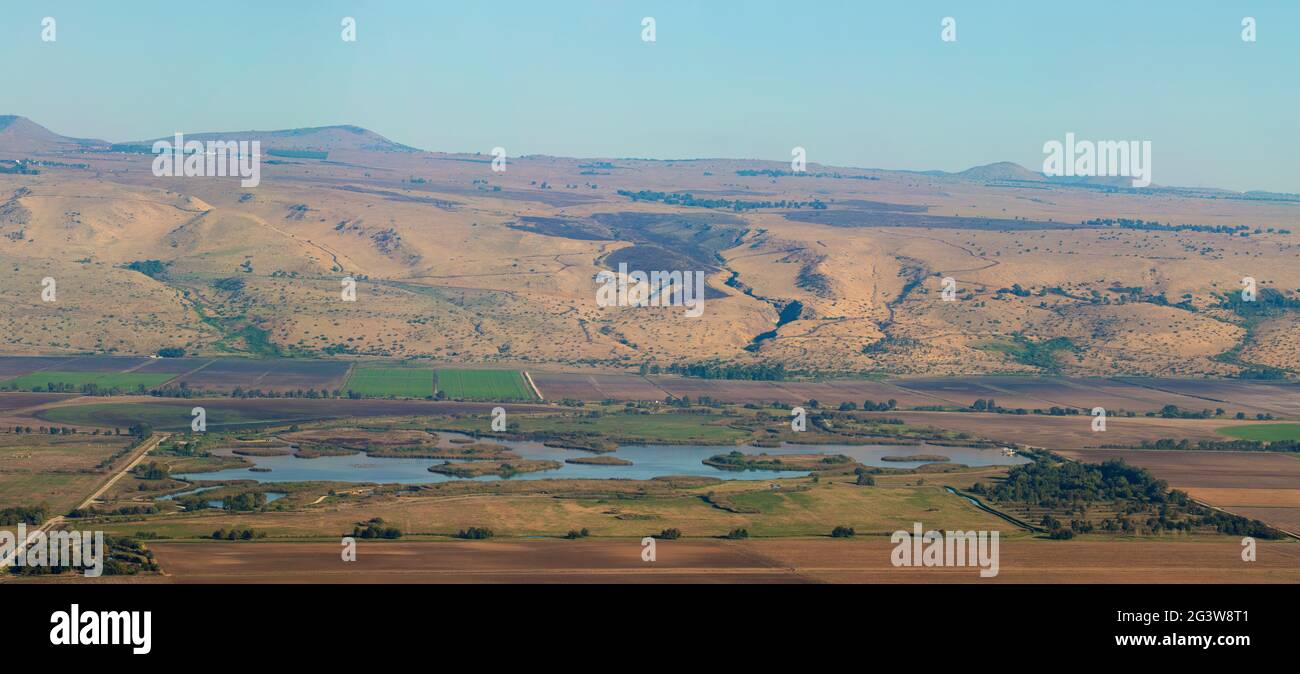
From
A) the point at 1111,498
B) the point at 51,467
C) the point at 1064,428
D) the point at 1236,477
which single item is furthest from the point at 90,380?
the point at 1236,477

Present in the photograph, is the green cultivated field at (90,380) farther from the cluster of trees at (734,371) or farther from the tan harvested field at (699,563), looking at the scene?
the tan harvested field at (699,563)

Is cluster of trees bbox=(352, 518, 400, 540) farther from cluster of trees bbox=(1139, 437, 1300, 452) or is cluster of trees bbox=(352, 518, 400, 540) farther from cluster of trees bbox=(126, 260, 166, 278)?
cluster of trees bbox=(126, 260, 166, 278)

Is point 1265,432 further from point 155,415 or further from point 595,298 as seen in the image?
point 595,298

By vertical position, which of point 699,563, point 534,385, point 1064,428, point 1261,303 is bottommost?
point 699,563

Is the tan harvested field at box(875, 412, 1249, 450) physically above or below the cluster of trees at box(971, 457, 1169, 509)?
above

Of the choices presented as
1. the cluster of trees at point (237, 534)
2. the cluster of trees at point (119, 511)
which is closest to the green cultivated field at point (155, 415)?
the cluster of trees at point (119, 511)

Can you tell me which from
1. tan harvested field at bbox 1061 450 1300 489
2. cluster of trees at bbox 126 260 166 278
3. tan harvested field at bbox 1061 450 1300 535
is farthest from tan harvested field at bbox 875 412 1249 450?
cluster of trees at bbox 126 260 166 278
